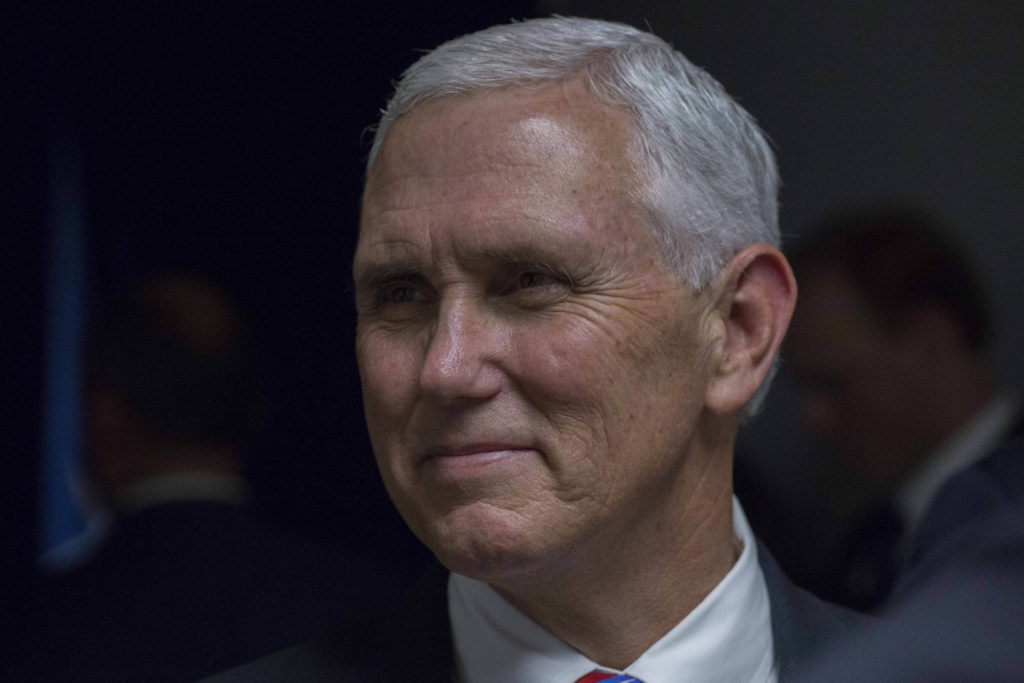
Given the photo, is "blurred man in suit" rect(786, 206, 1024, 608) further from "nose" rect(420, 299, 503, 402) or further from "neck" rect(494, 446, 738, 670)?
"nose" rect(420, 299, 503, 402)

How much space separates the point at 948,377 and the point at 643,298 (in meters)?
1.94

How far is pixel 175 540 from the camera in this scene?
2521mm

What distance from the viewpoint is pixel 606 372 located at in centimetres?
158

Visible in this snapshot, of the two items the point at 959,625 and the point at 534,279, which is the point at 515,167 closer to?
the point at 534,279

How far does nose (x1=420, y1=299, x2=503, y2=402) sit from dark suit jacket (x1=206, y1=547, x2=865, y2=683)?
0.42 m

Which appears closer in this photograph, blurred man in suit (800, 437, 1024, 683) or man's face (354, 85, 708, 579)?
blurred man in suit (800, 437, 1024, 683)

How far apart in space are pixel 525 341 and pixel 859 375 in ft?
6.51

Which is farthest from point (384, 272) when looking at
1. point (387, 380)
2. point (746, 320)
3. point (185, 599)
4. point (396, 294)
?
point (185, 599)

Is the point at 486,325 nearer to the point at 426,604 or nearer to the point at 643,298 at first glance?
the point at 643,298

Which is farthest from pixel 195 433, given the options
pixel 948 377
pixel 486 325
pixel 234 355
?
pixel 948 377

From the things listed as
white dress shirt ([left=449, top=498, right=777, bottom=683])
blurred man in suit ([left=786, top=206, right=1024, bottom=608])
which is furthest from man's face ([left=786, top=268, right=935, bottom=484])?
white dress shirt ([left=449, top=498, right=777, bottom=683])

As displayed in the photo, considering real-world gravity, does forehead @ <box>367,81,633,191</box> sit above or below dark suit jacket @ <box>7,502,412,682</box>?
above

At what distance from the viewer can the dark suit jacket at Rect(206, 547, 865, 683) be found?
1723mm

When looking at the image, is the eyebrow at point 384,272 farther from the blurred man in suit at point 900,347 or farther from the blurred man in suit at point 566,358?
the blurred man in suit at point 900,347
